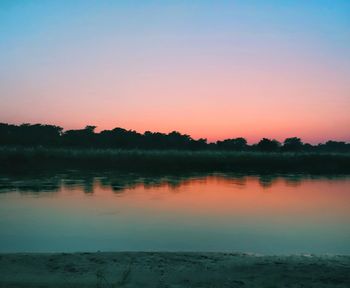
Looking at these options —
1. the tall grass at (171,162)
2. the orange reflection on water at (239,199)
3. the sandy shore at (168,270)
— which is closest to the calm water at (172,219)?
the orange reflection on water at (239,199)

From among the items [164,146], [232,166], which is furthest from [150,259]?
[164,146]

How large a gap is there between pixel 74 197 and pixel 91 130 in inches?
2535

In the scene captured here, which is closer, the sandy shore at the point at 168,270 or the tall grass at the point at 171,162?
the sandy shore at the point at 168,270

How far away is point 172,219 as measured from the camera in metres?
13.2

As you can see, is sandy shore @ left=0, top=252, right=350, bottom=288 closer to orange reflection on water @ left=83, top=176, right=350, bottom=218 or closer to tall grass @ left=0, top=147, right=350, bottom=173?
orange reflection on water @ left=83, top=176, right=350, bottom=218

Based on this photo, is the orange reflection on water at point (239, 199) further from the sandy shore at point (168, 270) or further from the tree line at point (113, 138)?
the tree line at point (113, 138)

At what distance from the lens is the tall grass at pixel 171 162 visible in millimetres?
38906

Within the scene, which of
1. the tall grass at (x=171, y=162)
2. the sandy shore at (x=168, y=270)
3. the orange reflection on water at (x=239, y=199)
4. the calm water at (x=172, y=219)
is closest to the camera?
the sandy shore at (x=168, y=270)

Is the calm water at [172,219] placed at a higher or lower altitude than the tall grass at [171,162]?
lower

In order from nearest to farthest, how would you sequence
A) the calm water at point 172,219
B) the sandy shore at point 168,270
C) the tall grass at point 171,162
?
1. the sandy shore at point 168,270
2. the calm water at point 172,219
3. the tall grass at point 171,162

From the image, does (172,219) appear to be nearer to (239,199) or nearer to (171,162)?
(239,199)

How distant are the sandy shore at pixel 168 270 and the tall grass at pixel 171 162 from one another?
30067 mm

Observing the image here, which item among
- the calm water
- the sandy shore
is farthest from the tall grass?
the sandy shore

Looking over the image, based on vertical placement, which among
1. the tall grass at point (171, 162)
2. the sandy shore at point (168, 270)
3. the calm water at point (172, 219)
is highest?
the tall grass at point (171, 162)
